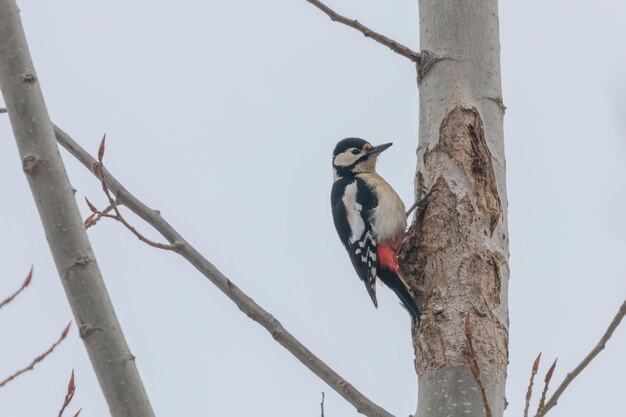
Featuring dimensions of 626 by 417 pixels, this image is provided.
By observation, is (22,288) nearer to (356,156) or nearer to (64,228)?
(64,228)

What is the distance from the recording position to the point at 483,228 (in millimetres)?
3426

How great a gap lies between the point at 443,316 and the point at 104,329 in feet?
5.16

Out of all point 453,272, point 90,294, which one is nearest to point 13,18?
point 90,294

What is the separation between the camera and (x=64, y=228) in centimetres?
182

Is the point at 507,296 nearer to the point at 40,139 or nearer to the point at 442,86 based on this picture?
the point at 442,86

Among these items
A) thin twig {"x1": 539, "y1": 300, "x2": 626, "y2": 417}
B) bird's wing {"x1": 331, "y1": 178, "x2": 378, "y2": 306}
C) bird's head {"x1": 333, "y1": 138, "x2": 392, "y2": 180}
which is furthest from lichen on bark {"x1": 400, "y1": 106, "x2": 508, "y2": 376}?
bird's head {"x1": 333, "y1": 138, "x2": 392, "y2": 180}

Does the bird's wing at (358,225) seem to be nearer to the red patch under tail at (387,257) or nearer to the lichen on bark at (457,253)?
the red patch under tail at (387,257)

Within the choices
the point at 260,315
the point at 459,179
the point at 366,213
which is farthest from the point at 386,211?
the point at 260,315

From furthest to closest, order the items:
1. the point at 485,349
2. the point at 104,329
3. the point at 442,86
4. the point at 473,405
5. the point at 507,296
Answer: the point at 442,86
the point at 507,296
the point at 485,349
the point at 473,405
the point at 104,329

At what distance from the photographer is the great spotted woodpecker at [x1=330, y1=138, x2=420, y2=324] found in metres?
4.43

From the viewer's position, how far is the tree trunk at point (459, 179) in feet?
10.5

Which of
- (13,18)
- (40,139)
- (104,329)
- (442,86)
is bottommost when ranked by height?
(104,329)

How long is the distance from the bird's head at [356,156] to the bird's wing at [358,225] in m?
0.12

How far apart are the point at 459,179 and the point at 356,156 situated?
68.1 inches
